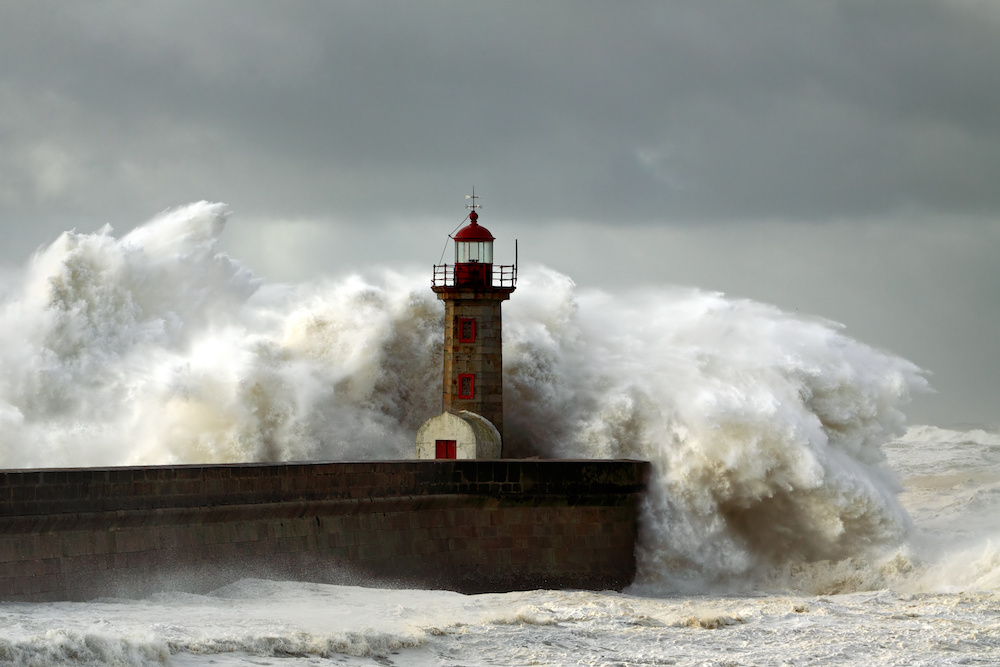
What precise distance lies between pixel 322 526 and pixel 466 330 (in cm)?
391

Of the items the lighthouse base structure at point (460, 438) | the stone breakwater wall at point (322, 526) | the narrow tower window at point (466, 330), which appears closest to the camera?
the stone breakwater wall at point (322, 526)

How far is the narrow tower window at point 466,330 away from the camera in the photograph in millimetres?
16688

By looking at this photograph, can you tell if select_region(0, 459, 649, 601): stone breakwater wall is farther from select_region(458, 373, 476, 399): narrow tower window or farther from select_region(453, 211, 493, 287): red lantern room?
select_region(453, 211, 493, 287): red lantern room

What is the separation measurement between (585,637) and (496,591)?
2.75 meters

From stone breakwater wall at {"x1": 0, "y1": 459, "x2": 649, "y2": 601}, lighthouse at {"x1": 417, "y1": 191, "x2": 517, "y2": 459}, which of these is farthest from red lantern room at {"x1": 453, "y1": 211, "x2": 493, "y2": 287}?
stone breakwater wall at {"x1": 0, "y1": 459, "x2": 649, "y2": 601}

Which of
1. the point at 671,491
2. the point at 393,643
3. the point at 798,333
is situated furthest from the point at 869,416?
the point at 393,643

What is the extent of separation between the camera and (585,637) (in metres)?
11.7

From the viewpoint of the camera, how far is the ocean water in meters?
13.4

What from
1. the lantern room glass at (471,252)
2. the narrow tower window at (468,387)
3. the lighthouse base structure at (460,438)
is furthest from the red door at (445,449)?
the lantern room glass at (471,252)

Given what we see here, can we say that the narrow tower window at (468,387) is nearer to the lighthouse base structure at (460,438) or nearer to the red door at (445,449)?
the lighthouse base structure at (460,438)

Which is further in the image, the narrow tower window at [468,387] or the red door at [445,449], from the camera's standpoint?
the narrow tower window at [468,387]

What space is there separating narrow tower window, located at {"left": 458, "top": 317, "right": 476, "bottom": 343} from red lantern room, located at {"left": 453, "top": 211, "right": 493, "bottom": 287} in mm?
356

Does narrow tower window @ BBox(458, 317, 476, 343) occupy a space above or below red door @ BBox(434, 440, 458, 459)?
above

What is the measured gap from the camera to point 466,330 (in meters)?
16.7
